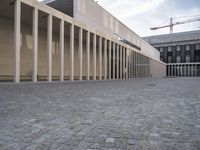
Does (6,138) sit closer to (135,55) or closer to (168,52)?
(135,55)

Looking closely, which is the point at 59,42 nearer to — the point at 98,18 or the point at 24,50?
the point at 24,50

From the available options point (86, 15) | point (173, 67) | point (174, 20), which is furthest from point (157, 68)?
point (174, 20)

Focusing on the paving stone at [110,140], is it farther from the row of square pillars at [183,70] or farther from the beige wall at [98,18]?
the row of square pillars at [183,70]

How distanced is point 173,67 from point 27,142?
5910cm

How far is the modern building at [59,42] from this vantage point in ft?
41.5

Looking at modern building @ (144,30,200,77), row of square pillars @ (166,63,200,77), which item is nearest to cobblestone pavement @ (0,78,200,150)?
row of square pillars @ (166,63,200,77)

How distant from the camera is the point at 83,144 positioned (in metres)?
2.57

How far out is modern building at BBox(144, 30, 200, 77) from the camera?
54062 millimetres

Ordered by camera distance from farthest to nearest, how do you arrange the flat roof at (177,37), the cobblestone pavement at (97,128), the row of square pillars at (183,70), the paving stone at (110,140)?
the flat roof at (177,37), the row of square pillars at (183,70), the paving stone at (110,140), the cobblestone pavement at (97,128)

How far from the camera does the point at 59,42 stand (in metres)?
20.0

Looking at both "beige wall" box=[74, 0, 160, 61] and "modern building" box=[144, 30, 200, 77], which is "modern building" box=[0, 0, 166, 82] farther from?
"modern building" box=[144, 30, 200, 77]

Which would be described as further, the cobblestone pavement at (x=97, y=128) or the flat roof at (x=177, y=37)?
the flat roof at (x=177, y=37)

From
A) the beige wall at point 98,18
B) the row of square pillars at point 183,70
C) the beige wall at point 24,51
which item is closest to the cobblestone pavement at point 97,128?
the beige wall at point 24,51

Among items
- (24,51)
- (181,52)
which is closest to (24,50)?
(24,51)
